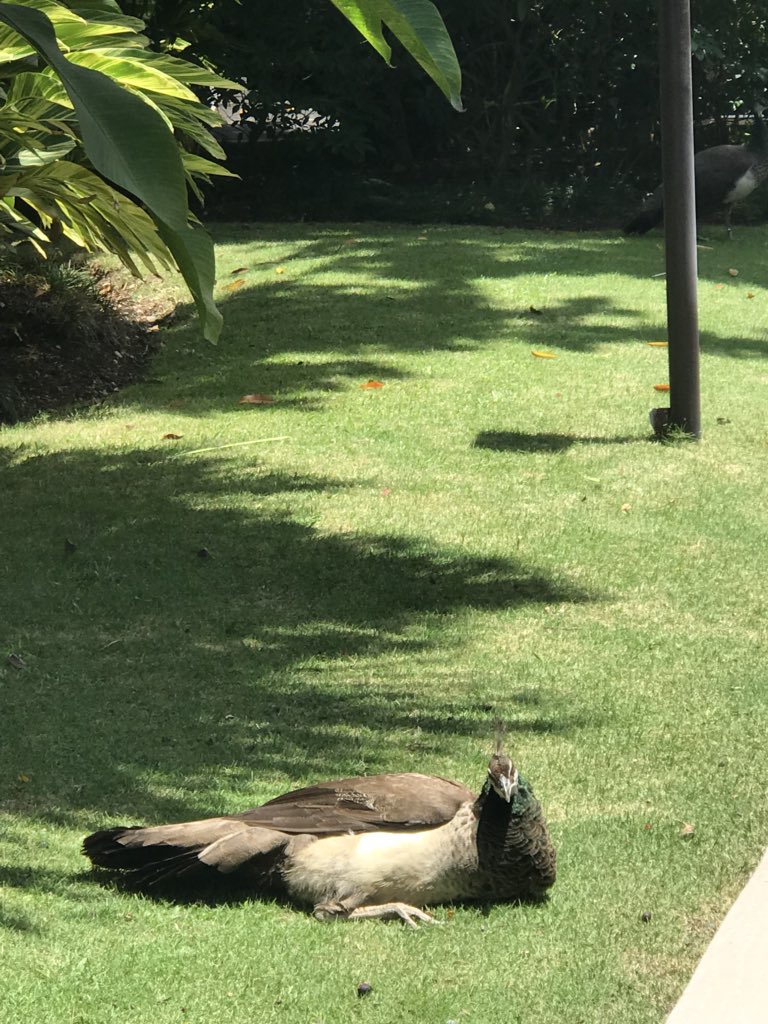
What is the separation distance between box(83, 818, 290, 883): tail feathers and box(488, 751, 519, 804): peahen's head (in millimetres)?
672

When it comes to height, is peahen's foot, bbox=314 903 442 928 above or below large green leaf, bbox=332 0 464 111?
below

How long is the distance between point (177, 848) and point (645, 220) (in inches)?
504

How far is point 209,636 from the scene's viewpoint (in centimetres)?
663

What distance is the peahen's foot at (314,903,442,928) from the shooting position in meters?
4.20

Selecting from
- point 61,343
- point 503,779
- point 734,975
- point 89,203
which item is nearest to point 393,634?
point 503,779

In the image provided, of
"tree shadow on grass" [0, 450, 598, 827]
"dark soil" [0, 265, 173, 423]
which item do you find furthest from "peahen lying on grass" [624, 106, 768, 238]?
"tree shadow on grass" [0, 450, 598, 827]

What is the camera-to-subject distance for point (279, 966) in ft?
12.8

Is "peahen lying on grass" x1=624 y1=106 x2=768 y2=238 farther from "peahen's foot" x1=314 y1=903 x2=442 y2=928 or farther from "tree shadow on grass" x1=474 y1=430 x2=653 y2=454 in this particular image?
"peahen's foot" x1=314 y1=903 x2=442 y2=928

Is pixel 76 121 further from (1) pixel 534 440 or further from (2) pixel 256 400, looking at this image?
(2) pixel 256 400

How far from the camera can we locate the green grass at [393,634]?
397 centimetres

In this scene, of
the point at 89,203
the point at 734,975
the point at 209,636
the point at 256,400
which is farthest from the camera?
the point at 256,400

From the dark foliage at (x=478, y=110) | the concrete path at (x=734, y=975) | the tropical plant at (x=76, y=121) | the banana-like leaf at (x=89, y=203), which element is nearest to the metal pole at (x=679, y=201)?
the tropical plant at (x=76, y=121)

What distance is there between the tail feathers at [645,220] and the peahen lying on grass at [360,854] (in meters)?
12.4

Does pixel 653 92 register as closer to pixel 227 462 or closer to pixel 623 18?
pixel 623 18
